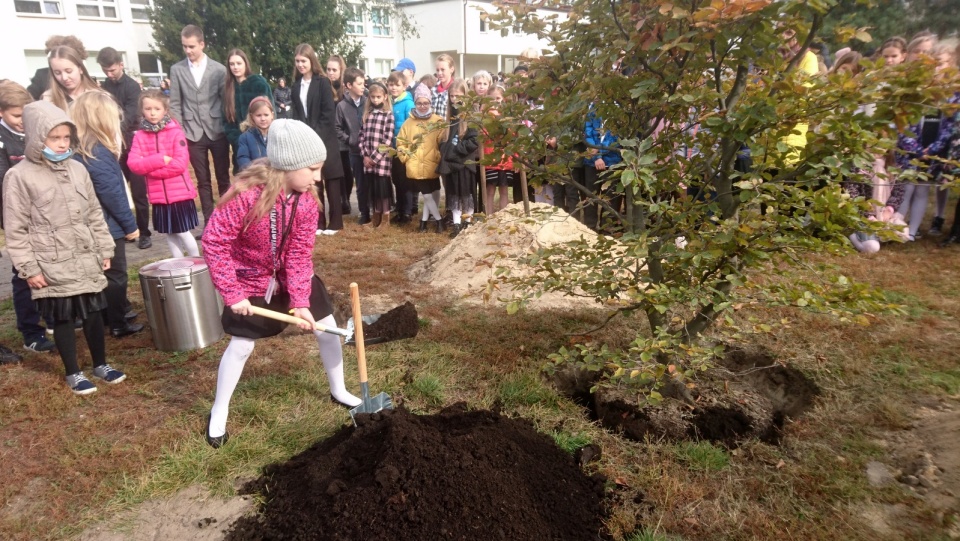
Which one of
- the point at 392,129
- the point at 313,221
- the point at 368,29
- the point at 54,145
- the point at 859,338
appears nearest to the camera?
the point at 313,221

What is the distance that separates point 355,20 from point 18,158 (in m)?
26.8

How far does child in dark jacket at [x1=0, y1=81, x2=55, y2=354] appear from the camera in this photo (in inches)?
179

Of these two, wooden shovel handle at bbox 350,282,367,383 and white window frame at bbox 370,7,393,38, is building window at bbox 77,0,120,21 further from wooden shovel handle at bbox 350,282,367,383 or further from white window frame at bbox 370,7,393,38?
wooden shovel handle at bbox 350,282,367,383

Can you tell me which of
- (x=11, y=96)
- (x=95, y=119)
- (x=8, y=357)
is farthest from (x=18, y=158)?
(x=8, y=357)

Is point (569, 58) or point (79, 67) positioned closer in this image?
point (569, 58)

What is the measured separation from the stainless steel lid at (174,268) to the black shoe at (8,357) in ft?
3.61

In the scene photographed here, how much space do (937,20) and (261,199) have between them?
19765 mm

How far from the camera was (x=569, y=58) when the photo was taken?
10.5ft

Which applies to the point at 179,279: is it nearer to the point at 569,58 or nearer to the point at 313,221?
the point at 313,221

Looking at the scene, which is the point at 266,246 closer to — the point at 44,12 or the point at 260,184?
the point at 260,184

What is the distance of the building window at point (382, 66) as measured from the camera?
36.1 m

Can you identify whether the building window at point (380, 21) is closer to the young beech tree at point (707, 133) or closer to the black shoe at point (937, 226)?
the black shoe at point (937, 226)

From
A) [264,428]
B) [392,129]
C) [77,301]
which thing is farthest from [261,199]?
[392,129]

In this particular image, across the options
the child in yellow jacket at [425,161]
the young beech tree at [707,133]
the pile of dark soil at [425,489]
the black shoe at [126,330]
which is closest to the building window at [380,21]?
the child in yellow jacket at [425,161]
